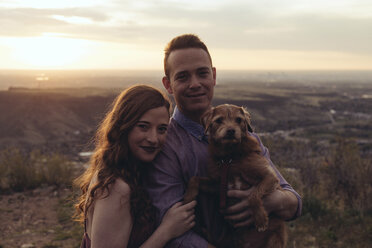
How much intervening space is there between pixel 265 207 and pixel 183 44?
2.11 metres

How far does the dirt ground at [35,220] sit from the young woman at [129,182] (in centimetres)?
544

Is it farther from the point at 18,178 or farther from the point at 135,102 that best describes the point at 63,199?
the point at 135,102

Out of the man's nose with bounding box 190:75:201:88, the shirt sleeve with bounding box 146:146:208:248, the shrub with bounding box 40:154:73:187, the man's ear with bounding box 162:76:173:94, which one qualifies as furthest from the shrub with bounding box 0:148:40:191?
the man's nose with bounding box 190:75:201:88

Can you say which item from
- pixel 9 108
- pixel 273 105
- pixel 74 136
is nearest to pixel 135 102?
pixel 74 136

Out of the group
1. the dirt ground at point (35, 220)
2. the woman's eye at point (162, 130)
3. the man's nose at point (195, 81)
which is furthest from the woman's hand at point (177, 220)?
the dirt ground at point (35, 220)

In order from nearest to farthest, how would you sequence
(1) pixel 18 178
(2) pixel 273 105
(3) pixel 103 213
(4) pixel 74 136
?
(3) pixel 103 213
(1) pixel 18 178
(4) pixel 74 136
(2) pixel 273 105

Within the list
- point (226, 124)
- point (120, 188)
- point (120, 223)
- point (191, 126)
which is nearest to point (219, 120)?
point (226, 124)

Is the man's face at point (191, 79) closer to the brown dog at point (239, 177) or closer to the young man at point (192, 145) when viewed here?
the young man at point (192, 145)

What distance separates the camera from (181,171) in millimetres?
3666

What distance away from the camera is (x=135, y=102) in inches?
141

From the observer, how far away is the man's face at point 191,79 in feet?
12.9

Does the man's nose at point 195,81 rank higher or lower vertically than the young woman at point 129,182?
higher

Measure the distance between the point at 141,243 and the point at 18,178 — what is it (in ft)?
35.9

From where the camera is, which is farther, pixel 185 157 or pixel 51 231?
pixel 51 231
